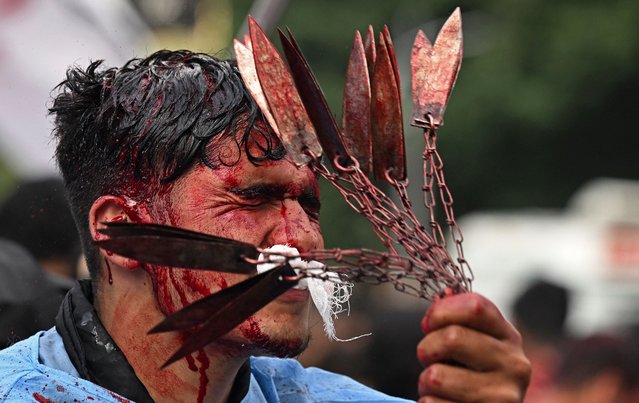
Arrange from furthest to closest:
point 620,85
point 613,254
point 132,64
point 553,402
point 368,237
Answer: point 620,85
point 368,237
point 613,254
point 553,402
point 132,64

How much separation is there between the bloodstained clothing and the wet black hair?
23cm

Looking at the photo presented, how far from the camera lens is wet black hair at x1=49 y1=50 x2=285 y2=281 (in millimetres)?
2996

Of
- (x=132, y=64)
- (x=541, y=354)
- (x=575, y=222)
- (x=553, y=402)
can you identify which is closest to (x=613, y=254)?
(x=575, y=222)

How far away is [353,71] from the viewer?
2.71 meters

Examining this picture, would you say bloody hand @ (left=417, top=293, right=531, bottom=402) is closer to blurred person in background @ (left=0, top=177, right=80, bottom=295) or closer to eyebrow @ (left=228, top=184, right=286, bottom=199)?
eyebrow @ (left=228, top=184, right=286, bottom=199)

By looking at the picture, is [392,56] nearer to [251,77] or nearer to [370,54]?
[370,54]

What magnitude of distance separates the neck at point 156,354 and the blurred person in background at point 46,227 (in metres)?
1.16

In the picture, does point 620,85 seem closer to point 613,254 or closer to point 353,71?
point 613,254

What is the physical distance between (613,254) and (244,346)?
12.3 metres

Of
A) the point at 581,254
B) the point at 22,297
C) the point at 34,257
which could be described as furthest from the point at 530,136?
the point at 22,297

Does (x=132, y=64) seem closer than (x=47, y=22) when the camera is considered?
Yes

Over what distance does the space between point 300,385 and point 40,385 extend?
85 centimetres

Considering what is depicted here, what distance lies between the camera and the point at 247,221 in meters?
2.95

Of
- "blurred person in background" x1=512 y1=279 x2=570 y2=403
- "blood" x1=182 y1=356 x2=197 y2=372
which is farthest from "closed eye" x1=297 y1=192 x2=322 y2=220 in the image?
"blurred person in background" x1=512 y1=279 x2=570 y2=403
